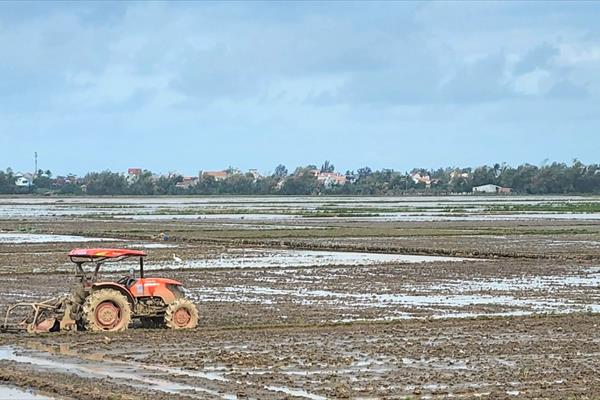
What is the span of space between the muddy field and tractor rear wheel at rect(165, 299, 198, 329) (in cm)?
28

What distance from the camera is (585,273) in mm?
30062

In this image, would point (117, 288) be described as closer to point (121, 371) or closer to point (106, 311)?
point (106, 311)

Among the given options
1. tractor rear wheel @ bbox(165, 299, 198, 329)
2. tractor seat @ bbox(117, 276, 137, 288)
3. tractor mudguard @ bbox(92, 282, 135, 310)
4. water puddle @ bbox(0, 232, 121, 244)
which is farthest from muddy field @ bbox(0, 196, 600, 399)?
water puddle @ bbox(0, 232, 121, 244)

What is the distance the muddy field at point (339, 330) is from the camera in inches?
508

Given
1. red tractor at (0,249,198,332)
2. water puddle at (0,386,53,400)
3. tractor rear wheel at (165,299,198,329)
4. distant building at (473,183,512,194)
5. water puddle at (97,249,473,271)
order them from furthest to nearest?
distant building at (473,183,512,194)
water puddle at (97,249,473,271)
tractor rear wheel at (165,299,198,329)
red tractor at (0,249,198,332)
water puddle at (0,386,53,400)

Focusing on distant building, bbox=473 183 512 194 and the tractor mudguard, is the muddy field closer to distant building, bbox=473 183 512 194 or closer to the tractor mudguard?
the tractor mudguard

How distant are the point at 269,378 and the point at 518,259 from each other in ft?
76.4

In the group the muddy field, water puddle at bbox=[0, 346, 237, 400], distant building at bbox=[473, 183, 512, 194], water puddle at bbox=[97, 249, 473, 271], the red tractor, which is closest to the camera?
water puddle at bbox=[0, 346, 237, 400]

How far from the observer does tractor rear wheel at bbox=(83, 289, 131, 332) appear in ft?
56.1

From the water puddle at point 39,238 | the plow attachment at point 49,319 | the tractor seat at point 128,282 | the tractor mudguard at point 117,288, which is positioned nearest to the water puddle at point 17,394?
the tractor mudguard at point 117,288

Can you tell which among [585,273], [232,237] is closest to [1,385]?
[585,273]

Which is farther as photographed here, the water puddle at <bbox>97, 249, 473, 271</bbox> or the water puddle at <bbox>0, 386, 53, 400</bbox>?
the water puddle at <bbox>97, 249, 473, 271</bbox>

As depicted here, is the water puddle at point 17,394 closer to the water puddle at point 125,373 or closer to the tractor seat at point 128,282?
the water puddle at point 125,373

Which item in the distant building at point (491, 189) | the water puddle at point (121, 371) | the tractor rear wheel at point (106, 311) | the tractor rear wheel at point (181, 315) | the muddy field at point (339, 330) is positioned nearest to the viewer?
the water puddle at point (121, 371)
